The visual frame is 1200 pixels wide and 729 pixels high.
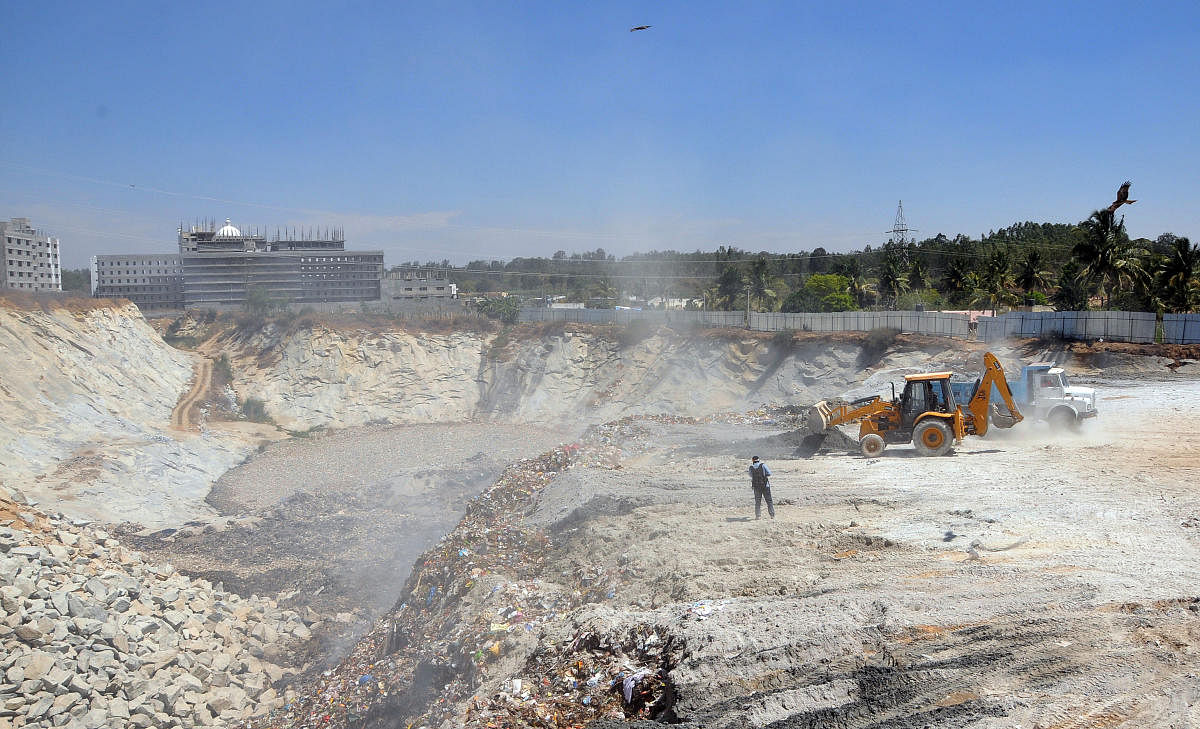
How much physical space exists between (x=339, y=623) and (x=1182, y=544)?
13.3 meters

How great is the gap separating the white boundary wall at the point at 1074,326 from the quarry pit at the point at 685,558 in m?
1.42

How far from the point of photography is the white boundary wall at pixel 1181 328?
79.6 ft

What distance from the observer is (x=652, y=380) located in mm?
37344

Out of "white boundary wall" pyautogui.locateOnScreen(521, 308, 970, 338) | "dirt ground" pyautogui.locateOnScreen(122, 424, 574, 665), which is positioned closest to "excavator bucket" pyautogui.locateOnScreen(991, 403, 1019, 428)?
"dirt ground" pyautogui.locateOnScreen(122, 424, 574, 665)

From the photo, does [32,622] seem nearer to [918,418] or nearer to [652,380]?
[918,418]

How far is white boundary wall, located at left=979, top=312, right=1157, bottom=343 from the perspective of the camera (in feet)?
83.0

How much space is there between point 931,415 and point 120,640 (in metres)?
14.7

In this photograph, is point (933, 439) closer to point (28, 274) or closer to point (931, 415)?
point (931, 415)

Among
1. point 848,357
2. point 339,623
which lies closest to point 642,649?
point 339,623

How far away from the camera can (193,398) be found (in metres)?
34.2

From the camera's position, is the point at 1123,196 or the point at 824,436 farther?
the point at 1123,196

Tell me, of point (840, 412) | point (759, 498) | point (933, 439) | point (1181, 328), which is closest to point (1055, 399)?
point (933, 439)

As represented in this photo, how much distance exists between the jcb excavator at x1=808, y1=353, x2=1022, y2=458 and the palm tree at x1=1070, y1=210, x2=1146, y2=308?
56.0ft

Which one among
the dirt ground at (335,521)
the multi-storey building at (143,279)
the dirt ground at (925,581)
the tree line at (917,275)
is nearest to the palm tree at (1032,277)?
the tree line at (917,275)
